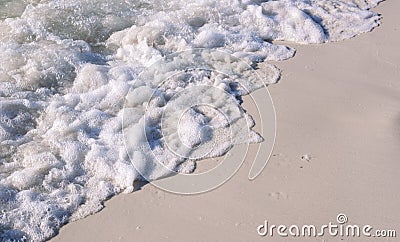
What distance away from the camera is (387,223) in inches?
132

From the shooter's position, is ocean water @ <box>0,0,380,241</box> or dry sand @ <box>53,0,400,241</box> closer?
dry sand @ <box>53,0,400,241</box>

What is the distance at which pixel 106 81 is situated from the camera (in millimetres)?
4746

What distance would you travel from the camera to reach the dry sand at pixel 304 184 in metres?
3.31

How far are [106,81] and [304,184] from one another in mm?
2273

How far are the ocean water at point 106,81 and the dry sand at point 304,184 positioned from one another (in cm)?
26

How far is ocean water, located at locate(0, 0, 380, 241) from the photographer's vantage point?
3631 millimetres

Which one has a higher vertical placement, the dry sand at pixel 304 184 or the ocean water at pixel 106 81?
the ocean water at pixel 106 81

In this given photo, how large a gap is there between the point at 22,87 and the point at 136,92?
1.13 meters

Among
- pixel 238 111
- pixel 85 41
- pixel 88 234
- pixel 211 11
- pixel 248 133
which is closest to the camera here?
pixel 88 234

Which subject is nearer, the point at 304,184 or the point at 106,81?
the point at 304,184

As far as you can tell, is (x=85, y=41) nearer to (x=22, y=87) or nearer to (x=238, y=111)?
(x=22, y=87)

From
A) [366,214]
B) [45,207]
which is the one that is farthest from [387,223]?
[45,207]

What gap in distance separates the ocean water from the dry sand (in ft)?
0.85

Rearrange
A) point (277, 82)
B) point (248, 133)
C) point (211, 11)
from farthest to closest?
point (211, 11), point (277, 82), point (248, 133)
